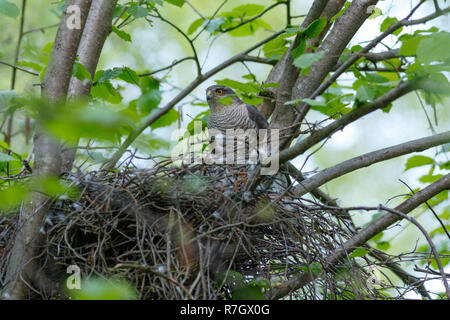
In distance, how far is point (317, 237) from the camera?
2473 millimetres

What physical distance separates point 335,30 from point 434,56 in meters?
1.45

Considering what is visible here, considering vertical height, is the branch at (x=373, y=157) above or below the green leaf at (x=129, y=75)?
A: below

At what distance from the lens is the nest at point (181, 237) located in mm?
2105

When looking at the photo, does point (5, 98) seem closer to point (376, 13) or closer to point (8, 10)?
point (8, 10)

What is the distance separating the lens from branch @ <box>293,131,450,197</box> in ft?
7.82

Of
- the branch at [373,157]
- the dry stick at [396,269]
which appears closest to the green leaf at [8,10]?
the branch at [373,157]

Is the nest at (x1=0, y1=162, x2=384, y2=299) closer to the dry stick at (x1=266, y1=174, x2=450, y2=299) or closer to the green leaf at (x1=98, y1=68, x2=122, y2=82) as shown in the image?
the dry stick at (x1=266, y1=174, x2=450, y2=299)

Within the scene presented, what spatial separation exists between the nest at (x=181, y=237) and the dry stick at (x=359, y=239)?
5 cm

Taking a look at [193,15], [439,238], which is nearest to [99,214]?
[439,238]

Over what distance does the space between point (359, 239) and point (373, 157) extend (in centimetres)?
41

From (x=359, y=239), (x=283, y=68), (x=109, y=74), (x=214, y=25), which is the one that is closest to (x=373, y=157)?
(x=359, y=239)

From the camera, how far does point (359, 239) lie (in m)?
2.41

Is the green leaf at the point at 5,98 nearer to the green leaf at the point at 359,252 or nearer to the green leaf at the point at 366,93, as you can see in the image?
the green leaf at the point at 366,93
